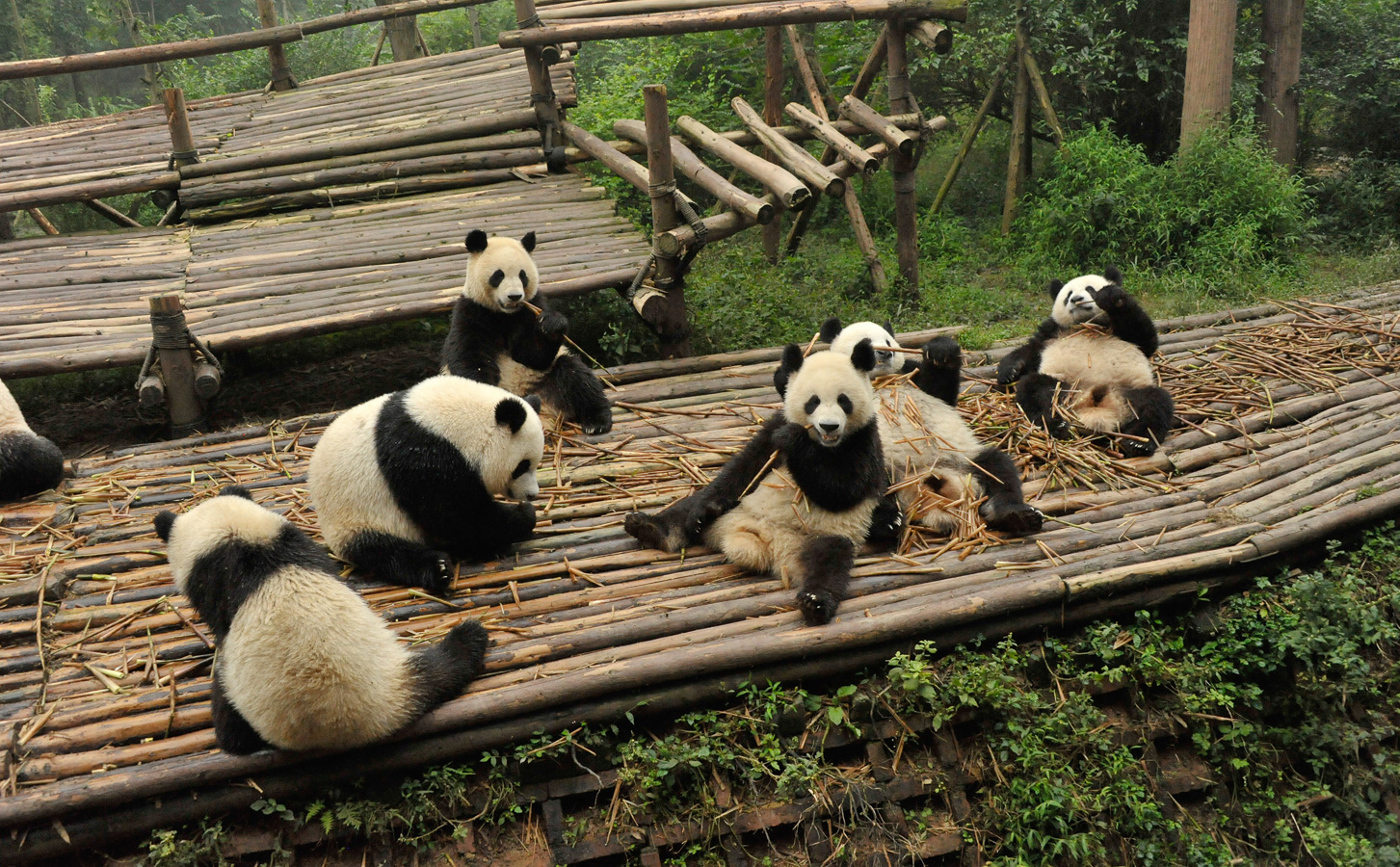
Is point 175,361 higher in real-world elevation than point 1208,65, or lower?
lower

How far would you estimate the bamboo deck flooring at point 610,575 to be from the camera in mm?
3074

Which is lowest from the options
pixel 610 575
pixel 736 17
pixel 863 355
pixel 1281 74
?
pixel 610 575

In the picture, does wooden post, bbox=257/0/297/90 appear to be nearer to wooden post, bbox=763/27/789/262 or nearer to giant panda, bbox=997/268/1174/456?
wooden post, bbox=763/27/789/262

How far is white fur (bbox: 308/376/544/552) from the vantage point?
147 inches

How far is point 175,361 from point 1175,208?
789cm

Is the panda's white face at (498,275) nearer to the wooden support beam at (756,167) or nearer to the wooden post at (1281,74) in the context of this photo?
the wooden support beam at (756,167)

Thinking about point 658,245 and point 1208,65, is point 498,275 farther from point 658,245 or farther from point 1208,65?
point 1208,65

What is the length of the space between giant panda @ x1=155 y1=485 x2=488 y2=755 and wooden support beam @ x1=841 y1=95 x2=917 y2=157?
572cm

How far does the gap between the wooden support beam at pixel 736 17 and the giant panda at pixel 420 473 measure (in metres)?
3.86

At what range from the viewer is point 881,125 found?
760cm

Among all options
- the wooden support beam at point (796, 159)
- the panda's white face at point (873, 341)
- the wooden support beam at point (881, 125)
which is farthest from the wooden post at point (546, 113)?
the panda's white face at point (873, 341)

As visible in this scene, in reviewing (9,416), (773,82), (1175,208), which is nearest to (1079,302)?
(1175,208)

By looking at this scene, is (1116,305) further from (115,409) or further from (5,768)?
(115,409)

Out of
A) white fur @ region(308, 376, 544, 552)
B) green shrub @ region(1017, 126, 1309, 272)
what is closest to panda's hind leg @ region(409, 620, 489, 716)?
white fur @ region(308, 376, 544, 552)
